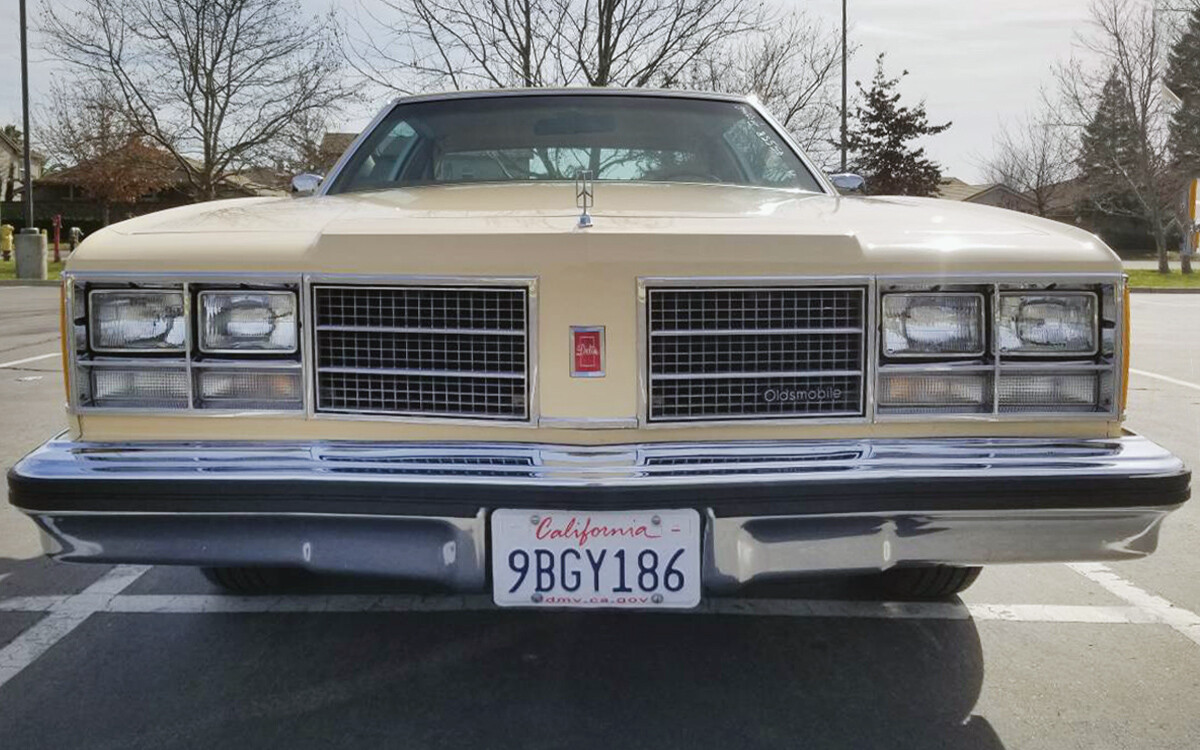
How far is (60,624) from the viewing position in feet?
10.3

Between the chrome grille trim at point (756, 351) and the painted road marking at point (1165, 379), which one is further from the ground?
the chrome grille trim at point (756, 351)

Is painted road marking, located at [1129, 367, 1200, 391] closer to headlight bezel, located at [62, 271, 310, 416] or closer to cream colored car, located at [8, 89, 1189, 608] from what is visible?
cream colored car, located at [8, 89, 1189, 608]

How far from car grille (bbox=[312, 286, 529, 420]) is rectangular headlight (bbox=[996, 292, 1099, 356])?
3.71 feet

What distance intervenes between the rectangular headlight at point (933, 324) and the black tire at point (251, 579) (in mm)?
1945

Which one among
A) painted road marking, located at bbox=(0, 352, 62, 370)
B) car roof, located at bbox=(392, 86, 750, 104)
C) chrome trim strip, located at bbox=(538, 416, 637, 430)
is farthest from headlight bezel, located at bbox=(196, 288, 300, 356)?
painted road marking, located at bbox=(0, 352, 62, 370)

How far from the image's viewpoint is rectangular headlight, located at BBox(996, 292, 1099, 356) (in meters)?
2.48

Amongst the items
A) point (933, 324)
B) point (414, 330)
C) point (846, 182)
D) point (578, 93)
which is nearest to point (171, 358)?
point (414, 330)

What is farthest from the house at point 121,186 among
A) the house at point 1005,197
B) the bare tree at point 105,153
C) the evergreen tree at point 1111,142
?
the house at point 1005,197

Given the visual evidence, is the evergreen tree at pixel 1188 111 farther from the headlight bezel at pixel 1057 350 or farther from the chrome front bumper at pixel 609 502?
the chrome front bumper at pixel 609 502

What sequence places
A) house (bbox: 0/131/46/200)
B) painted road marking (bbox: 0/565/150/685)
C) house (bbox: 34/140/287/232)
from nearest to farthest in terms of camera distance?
1. painted road marking (bbox: 0/565/150/685)
2. house (bbox: 34/140/287/232)
3. house (bbox: 0/131/46/200)

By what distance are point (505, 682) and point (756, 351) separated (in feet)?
3.48

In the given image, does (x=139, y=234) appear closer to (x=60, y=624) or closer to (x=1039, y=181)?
(x=60, y=624)

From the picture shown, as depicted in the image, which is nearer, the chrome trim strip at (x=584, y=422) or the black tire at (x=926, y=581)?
the chrome trim strip at (x=584, y=422)

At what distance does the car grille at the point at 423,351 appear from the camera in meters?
2.38
